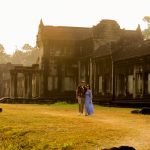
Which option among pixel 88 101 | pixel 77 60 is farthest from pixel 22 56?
pixel 88 101

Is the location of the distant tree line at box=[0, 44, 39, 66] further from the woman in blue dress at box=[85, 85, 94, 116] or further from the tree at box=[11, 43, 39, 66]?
the woman in blue dress at box=[85, 85, 94, 116]

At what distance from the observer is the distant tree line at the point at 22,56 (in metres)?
151

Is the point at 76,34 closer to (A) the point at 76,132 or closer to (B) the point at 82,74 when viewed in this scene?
(B) the point at 82,74

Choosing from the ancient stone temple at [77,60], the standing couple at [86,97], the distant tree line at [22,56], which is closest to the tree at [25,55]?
the distant tree line at [22,56]

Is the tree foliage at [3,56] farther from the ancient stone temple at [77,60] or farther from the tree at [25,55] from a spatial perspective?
the ancient stone temple at [77,60]

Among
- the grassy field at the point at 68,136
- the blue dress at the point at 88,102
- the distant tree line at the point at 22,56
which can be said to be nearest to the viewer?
the grassy field at the point at 68,136

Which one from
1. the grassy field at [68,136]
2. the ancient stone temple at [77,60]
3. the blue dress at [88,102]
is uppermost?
the ancient stone temple at [77,60]

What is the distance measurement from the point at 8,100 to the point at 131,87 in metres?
14.1

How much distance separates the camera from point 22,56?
517 ft

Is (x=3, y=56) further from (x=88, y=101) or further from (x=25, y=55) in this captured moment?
(x=88, y=101)

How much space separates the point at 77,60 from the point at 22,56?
349ft

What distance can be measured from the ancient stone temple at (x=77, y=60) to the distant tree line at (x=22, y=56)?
94.3 meters

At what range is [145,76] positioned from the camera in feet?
119

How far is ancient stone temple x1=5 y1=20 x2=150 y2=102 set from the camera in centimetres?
4303
